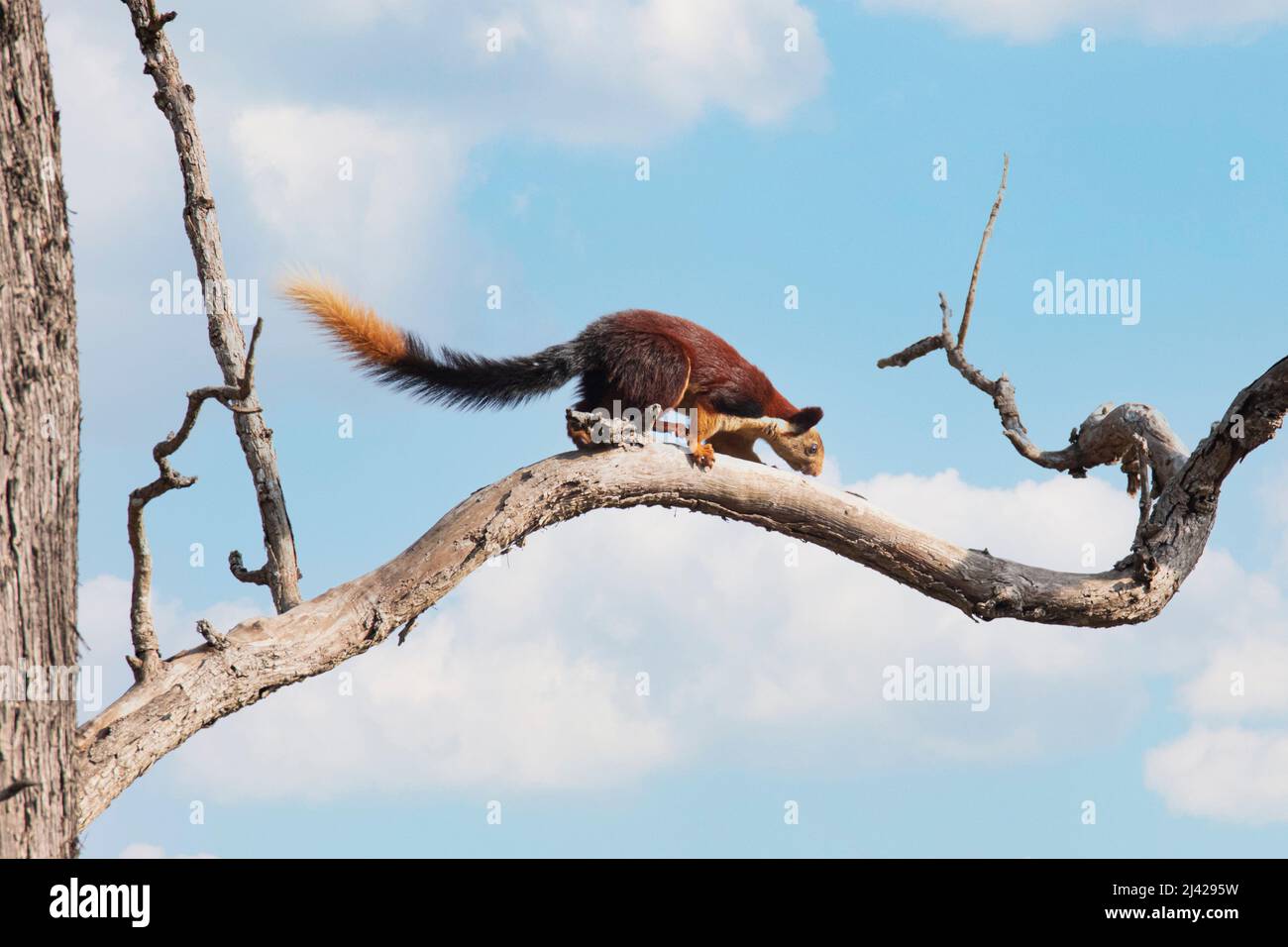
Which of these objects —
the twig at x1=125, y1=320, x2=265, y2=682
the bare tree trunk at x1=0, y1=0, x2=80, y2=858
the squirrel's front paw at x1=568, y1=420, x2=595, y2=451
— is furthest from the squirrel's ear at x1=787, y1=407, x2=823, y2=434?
the bare tree trunk at x1=0, y1=0, x2=80, y2=858

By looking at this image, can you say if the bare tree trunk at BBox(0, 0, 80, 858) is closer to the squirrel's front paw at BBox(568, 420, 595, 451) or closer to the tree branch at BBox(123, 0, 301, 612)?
the tree branch at BBox(123, 0, 301, 612)

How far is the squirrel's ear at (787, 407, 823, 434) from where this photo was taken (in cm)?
716

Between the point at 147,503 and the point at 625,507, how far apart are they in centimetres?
217

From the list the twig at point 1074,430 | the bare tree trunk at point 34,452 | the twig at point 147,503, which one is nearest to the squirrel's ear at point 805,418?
the twig at point 1074,430

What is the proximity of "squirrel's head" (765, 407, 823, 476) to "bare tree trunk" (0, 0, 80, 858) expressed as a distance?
14.1ft

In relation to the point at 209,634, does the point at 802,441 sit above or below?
above

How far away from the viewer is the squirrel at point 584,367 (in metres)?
5.64

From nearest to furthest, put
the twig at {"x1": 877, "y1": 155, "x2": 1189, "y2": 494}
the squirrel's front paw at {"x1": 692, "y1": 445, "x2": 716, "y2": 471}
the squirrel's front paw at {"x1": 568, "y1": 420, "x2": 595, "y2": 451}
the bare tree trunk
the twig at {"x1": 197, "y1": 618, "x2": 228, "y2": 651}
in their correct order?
the bare tree trunk < the twig at {"x1": 197, "y1": 618, "x2": 228, "y2": 651} < the squirrel's front paw at {"x1": 568, "y1": 420, "x2": 595, "y2": 451} < the squirrel's front paw at {"x1": 692, "y1": 445, "x2": 716, "y2": 471} < the twig at {"x1": 877, "y1": 155, "x2": 1189, "y2": 494}

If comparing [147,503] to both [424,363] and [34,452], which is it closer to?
[34,452]

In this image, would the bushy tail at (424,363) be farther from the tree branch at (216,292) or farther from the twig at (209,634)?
the twig at (209,634)

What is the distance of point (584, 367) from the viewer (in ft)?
19.5

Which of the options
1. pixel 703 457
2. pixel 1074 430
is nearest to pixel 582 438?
pixel 703 457

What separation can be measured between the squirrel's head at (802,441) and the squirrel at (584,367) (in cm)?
87
